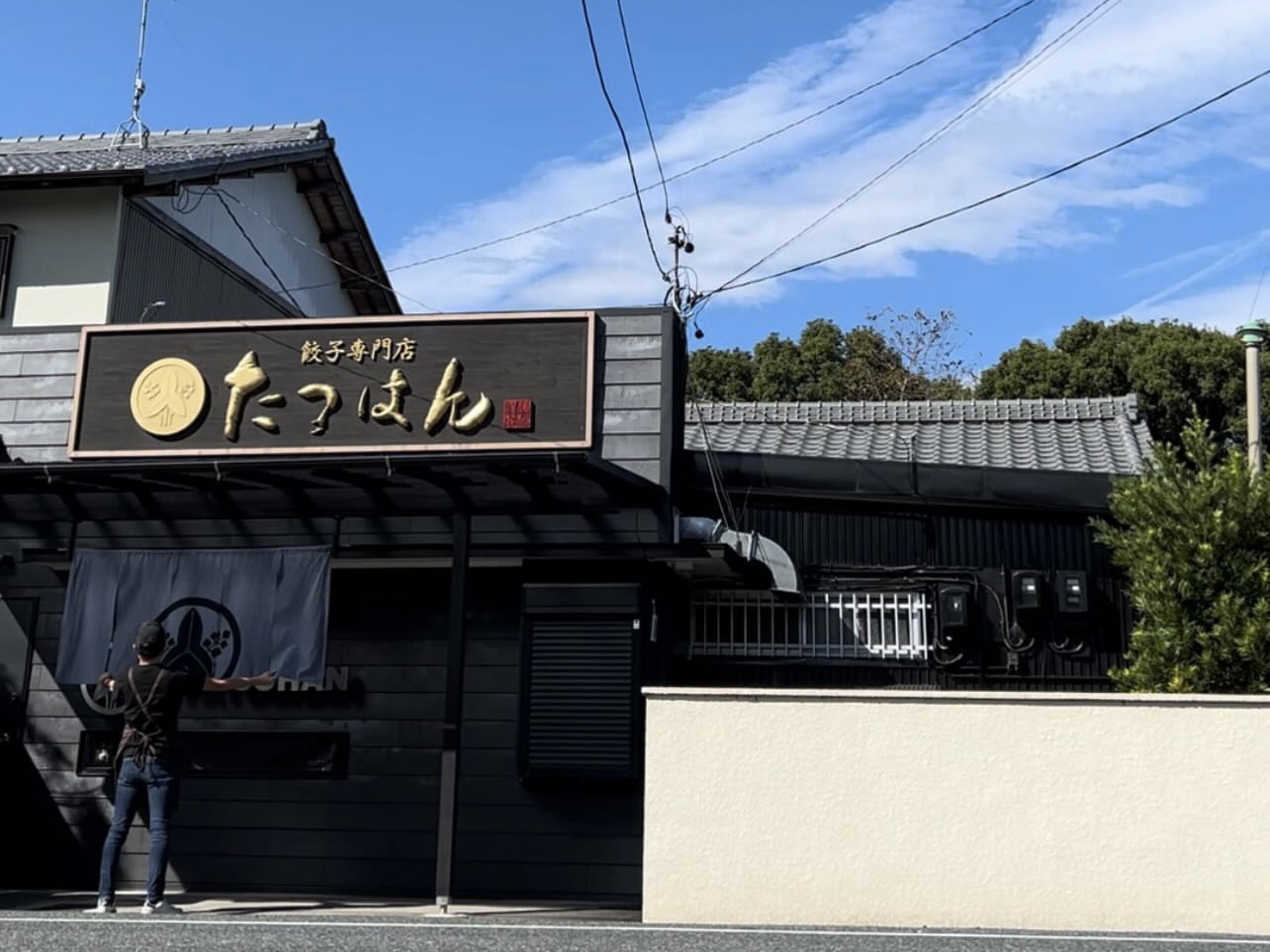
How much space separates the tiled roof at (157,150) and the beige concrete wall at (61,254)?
39 centimetres

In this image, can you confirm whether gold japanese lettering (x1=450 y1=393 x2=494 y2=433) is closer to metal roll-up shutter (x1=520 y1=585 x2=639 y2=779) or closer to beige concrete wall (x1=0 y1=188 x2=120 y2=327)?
metal roll-up shutter (x1=520 y1=585 x2=639 y2=779)

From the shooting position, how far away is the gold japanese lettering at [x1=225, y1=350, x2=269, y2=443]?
Result: 1005cm

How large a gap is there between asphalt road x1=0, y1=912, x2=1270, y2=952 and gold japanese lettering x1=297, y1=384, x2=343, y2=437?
11.5ft

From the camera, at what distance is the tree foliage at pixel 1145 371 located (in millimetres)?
30812

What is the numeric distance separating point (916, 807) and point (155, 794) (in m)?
4.50

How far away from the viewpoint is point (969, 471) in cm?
1068

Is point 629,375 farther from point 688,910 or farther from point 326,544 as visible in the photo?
point 688,910

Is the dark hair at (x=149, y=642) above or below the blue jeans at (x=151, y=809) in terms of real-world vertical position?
above

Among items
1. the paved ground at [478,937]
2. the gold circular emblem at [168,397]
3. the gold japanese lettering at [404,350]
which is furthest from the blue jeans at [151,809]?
the gold japanese lettering at [404,350]

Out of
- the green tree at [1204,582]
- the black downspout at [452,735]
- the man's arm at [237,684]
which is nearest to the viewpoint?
the black downspout at [452,735]

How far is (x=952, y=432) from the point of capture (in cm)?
1318

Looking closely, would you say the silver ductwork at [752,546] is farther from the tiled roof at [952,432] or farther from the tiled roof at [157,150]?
the tiled roof at [157,150]

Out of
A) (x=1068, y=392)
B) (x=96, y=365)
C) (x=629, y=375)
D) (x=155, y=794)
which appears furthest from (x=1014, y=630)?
(x=1068, y=392)

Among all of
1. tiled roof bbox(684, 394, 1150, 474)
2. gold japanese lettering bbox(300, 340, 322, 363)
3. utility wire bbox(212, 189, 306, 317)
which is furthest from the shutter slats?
utility wire bbox(212, 189, 306, 317)
